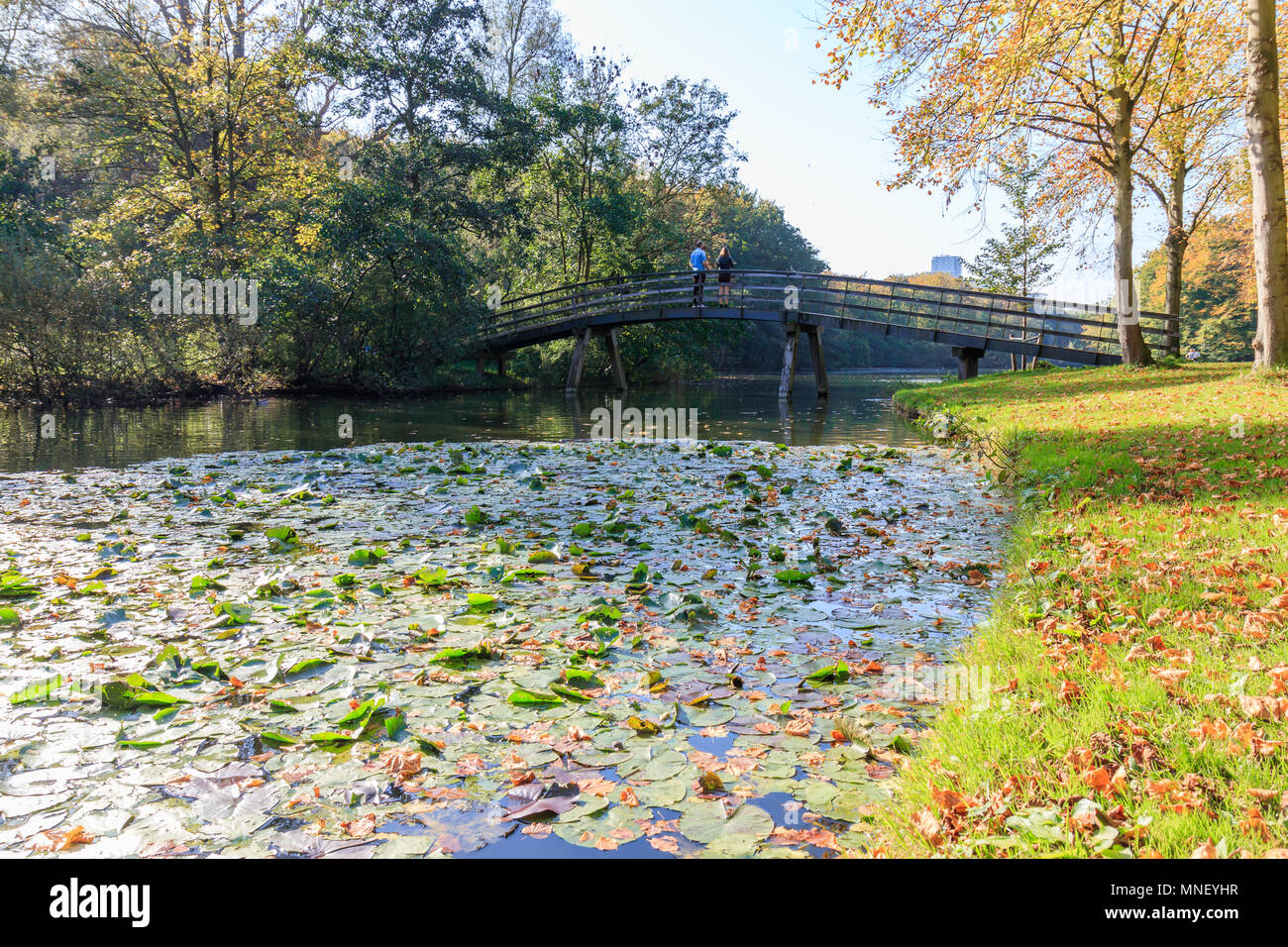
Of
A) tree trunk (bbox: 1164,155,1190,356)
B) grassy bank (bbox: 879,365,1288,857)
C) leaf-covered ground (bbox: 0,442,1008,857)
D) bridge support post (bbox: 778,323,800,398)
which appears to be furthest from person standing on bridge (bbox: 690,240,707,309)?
grassy bank (bbox: 879,365,1288,857)

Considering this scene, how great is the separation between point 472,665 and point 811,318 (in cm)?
2205

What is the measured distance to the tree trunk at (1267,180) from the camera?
11.8m

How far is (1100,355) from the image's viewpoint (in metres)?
22.1

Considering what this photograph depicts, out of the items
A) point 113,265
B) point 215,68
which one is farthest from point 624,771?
point 215,68

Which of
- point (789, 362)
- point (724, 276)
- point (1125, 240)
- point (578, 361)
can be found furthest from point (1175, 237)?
point (578, 361)

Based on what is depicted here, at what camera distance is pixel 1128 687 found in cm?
283

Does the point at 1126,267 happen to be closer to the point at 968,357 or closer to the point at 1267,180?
the point at 968,357

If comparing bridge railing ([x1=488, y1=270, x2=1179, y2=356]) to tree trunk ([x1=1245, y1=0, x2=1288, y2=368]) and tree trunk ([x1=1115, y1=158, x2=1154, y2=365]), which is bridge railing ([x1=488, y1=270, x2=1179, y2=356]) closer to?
tree trunk ([x1=1115, y1=158, x2=1154, y2=365])

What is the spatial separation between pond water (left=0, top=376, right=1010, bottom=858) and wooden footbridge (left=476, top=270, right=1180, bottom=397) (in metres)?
14.9

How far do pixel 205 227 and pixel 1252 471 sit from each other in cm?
2487

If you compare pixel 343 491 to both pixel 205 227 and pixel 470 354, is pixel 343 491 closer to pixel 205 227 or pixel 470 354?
pixel 205 227

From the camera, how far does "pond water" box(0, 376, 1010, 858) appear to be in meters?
2.51

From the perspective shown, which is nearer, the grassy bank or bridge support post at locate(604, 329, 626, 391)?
the grassy bank

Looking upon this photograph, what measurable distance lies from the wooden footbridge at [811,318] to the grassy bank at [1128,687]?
15.5m
